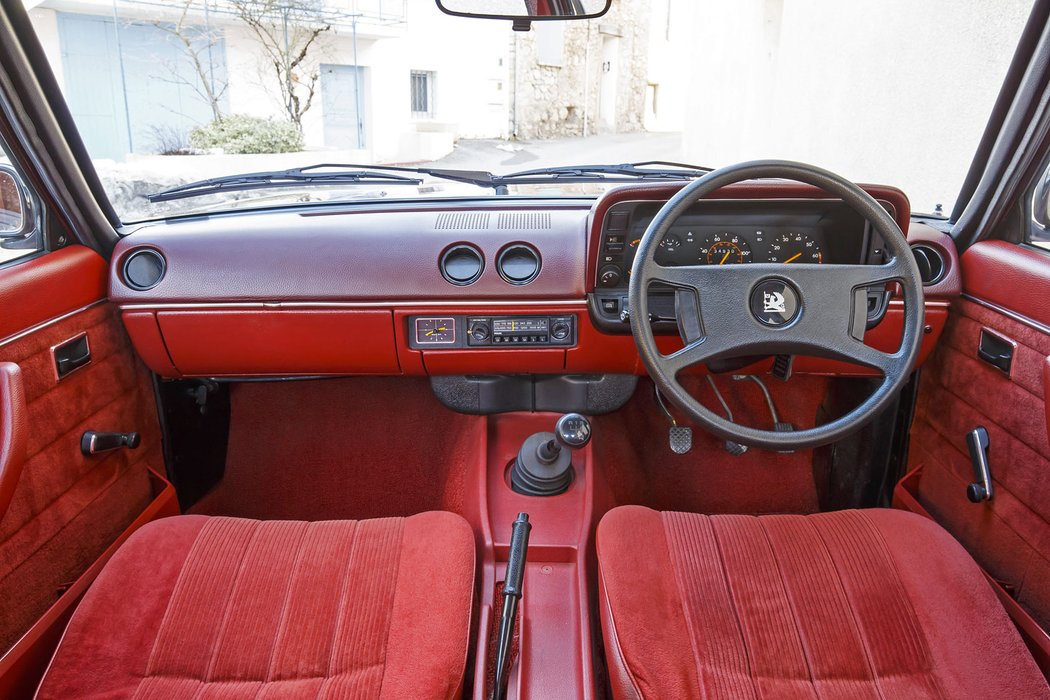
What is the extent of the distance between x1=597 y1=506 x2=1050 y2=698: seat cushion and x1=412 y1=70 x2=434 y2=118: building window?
4.14 metres

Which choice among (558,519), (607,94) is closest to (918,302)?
(558,519)

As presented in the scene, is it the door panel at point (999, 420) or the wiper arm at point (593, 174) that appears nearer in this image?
the door panel at point (999, 420)

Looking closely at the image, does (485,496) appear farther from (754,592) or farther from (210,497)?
Result: (210,497)

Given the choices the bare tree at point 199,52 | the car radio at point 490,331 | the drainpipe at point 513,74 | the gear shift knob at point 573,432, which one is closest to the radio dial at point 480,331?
the car radio at point 490,331

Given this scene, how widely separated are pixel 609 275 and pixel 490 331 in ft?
1.20

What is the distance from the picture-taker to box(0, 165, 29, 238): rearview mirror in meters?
1.71

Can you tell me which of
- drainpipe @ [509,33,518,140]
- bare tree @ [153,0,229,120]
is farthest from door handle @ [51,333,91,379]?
bare tree @ [153,0,229,120]

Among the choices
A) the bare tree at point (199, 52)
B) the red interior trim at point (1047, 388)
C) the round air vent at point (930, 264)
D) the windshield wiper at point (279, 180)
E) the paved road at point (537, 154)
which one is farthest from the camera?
the bare tree at point (199, 52)

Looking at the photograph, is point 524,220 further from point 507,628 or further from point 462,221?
point 507,628

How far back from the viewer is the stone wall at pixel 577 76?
142 inches

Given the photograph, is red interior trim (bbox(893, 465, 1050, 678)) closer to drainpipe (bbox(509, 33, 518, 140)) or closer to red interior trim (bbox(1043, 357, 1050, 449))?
red interior trim (bbox(1043, 357, 1050, 449))

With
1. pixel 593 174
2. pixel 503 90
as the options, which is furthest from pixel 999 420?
pixel 503 90

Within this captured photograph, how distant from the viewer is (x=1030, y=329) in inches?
62.1

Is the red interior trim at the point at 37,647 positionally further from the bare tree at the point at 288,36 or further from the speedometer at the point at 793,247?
the bare tree at the point at 288,36
